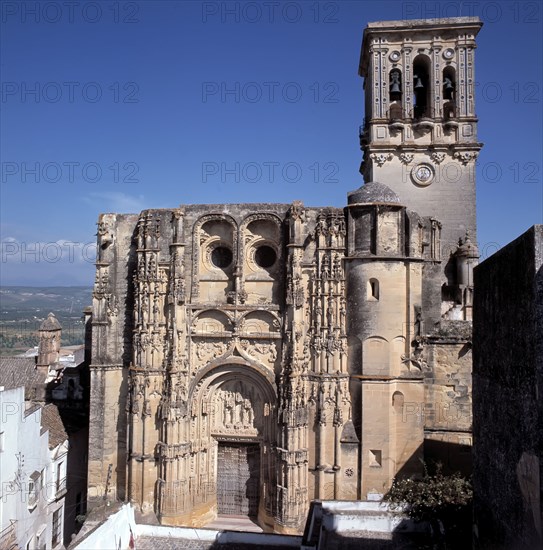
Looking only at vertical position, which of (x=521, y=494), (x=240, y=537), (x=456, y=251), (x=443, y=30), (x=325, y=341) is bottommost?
(x=240, y=537)

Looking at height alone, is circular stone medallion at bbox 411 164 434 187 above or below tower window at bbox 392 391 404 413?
above

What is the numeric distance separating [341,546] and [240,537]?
4.32 metres

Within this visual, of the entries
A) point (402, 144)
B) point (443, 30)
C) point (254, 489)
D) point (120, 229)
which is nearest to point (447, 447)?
point (254, 489)

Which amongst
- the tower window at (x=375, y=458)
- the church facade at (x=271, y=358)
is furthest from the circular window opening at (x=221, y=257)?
the tower window at (x=375, y=458)

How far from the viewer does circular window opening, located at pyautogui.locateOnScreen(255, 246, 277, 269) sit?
22375 millimetres

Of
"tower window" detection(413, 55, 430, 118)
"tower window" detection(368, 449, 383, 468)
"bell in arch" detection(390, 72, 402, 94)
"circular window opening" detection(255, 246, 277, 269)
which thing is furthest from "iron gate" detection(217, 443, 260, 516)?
"tower window" detection(413, 55, 430, 118)

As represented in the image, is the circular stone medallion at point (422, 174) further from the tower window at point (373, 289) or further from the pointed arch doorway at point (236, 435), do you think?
the pointed arch doorway at point (236, 435)

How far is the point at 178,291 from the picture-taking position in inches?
846

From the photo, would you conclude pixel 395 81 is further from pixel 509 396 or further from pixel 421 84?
pixel 509 396

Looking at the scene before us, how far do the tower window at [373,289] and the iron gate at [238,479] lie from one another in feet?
24.2

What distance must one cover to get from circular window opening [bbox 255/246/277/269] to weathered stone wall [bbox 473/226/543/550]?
513 inches

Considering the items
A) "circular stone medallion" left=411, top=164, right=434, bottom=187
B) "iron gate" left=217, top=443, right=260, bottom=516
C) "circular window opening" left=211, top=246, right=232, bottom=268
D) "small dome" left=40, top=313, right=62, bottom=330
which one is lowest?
"iron gate" left=217, top=443, right=260, bottom=516

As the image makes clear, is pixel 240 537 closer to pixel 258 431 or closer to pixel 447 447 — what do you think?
pixel 258 431

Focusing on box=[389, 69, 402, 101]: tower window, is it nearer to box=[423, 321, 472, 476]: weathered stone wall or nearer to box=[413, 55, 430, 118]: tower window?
box=[413, 55, 430, 118]: tower window
